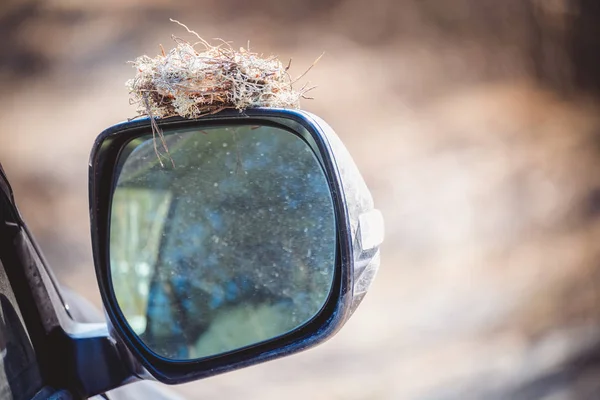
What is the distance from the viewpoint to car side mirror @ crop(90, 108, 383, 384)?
389 mm

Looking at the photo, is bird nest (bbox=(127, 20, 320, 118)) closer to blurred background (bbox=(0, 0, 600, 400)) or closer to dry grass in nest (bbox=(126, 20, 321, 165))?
dry grass in nest (bbox=(126, 20, 321, 165))

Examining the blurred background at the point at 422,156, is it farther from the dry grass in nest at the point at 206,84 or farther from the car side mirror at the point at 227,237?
the dry grass in nest at the point at 206,84

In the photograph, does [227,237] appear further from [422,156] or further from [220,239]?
[422,156]

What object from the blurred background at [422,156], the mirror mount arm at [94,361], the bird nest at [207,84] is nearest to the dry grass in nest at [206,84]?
the bird nest at [207,84]

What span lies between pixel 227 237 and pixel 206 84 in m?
0.21

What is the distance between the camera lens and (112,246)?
0.52m

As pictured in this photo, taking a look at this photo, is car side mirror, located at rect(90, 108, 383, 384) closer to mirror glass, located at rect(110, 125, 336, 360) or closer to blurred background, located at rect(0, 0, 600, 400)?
mirror glass, located at rect(110, 125, 336, 360)

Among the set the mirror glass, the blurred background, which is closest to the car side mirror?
the mirror glass

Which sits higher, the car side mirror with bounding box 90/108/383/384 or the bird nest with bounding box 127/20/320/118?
the bird nest with bounding box 127/20/320/118

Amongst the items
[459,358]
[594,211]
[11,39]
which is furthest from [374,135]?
[11,39]

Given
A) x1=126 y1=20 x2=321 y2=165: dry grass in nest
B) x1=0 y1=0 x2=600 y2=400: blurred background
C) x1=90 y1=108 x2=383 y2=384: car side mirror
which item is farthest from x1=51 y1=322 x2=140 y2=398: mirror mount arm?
x1=0 y1=0 x2=600 y2=400: blurred background

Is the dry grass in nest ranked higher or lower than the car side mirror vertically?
higher

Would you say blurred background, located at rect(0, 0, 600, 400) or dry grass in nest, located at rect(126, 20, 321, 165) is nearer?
dry grass in nest, located at rect(126, 20, 321, 165)

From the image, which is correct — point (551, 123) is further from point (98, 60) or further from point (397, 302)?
point (98, 60)
